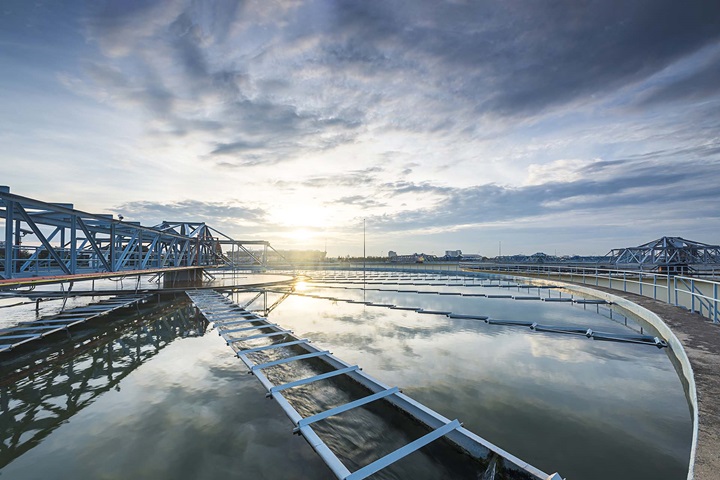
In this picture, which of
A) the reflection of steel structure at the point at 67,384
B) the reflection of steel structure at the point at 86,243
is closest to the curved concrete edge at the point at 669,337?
the reflection of steel structure at the point at 67,384

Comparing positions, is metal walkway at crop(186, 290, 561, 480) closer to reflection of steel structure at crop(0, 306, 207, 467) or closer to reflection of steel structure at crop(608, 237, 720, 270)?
reflection of steel structure at crop(0, 306, 207, 467)

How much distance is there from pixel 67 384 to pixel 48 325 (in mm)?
7712

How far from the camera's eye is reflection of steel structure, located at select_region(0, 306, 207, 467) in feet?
18.9

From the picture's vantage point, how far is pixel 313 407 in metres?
6.76

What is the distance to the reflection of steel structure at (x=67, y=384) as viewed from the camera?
227 inches

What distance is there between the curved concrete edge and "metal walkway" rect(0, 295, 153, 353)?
55.2 ft

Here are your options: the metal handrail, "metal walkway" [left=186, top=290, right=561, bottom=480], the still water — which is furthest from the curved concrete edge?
"metal walkway" [left=186, top=290, right=561, bottom=480]

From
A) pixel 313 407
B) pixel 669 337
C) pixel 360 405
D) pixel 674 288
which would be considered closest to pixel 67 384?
pixel 313 407

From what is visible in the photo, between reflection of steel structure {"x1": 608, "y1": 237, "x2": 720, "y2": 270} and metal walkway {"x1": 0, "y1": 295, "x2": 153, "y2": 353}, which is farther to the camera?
reflection of steel structure {"x1": 608, "y1": 237, "x2": 720, "y2": 270}

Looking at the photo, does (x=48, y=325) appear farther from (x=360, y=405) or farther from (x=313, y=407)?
(x=360, y=405)

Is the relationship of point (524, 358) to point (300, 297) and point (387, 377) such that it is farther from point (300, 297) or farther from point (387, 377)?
point (300, 297)

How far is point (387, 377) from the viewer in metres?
7.66

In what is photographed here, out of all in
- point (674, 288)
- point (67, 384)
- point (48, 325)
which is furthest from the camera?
point (674, 288)

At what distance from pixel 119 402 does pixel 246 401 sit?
284 cm
